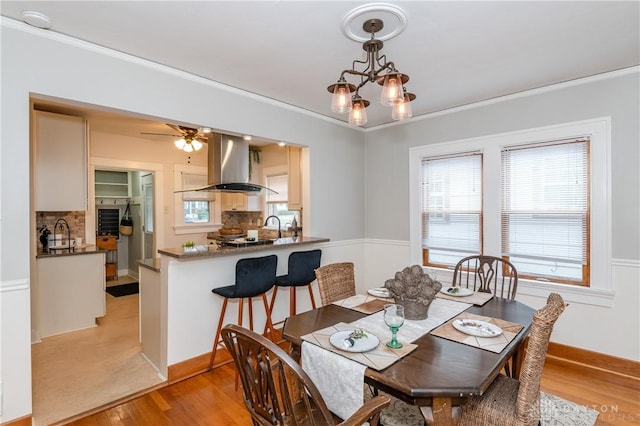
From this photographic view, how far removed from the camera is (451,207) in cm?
374

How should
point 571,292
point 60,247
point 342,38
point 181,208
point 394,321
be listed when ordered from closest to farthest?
1. point 394,321
2. point 342,38
3. point 571,292
4. point 60,247
5. point 181,208

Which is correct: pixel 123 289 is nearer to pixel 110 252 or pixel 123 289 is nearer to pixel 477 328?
pixel 110 252

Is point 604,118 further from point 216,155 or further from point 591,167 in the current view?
point 216,155

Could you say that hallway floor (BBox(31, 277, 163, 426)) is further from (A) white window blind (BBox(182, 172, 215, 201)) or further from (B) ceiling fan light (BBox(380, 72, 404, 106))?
(B) ceiling fan light (BBox(380, 72, 404, 106))

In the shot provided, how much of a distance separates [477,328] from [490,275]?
171cm

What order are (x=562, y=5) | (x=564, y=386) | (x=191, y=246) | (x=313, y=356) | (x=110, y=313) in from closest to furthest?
(x=313, y=356) → (x=562, y=5) → (x=564, y=386) → (x=191, y=246) → (x=110, y=313)

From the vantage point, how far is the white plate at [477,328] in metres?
1.66

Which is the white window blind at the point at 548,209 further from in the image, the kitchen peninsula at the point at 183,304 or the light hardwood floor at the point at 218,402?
the kitchen peninsula at the point at 183,304

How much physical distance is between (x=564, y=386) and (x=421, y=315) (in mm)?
1736

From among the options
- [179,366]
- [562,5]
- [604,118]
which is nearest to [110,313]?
[179,366]

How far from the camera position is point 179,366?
2.69m

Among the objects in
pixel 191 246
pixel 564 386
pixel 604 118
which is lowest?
pixel 564 386

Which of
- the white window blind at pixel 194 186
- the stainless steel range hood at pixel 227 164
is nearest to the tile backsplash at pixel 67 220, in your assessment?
the white window blind at pixel 194 186

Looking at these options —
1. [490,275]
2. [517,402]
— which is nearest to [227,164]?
[490,275]
